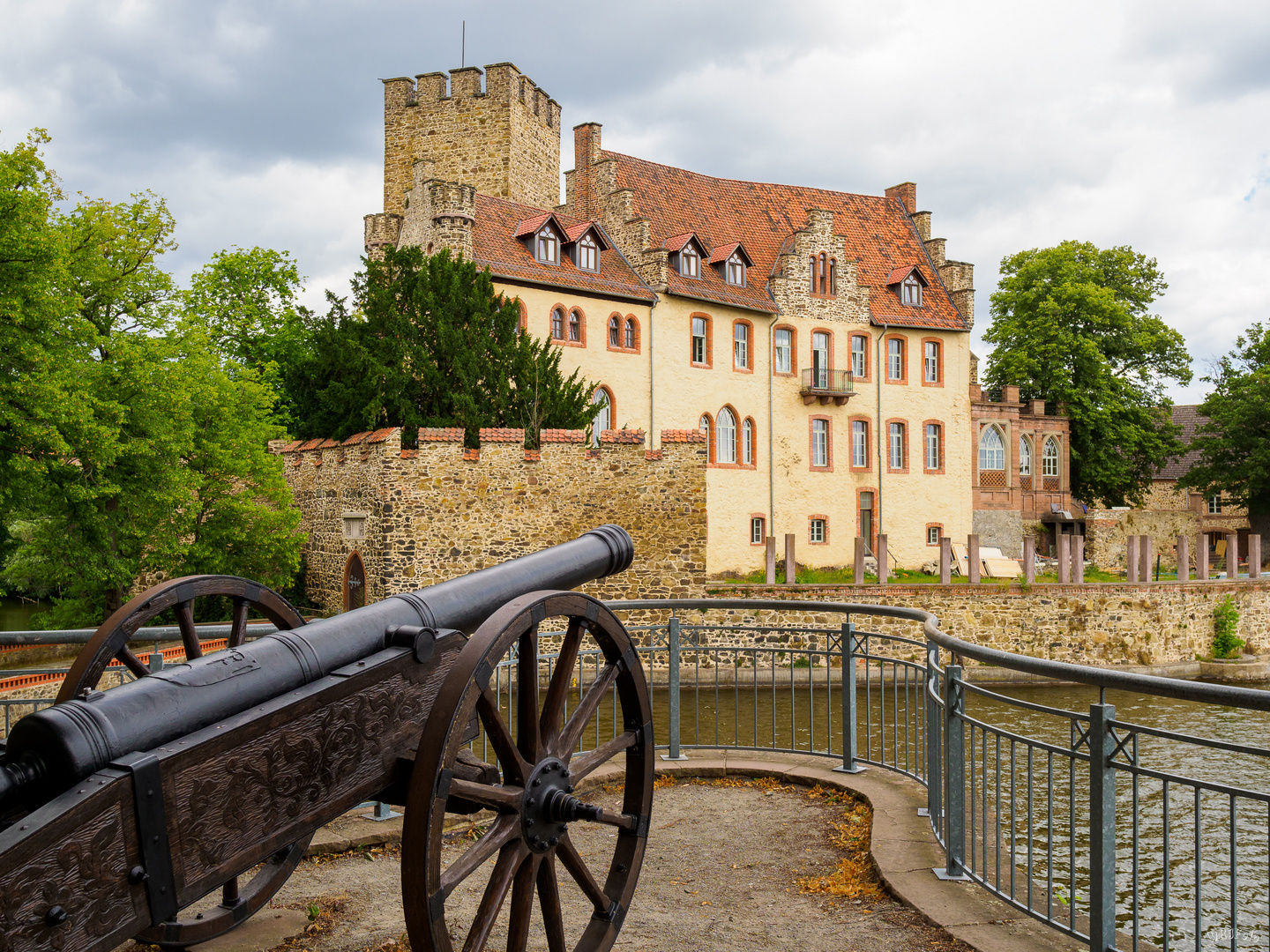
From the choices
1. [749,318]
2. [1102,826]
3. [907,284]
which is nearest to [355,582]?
[749,318]

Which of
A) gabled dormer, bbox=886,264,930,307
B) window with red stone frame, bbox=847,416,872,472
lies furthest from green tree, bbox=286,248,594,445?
gabled dormer, bbox=886,264,930,307

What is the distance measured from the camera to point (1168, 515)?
4641 centimetres

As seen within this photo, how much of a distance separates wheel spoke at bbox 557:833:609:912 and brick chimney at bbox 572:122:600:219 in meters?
30.4

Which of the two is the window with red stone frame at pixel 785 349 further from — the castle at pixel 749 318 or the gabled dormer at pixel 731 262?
the gabled dormer at pixel 731 262

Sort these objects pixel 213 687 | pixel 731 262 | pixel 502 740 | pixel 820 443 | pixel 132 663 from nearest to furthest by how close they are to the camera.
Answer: pixel 213 687 → pixel 502 740 → pixel 132 663 → pixel 731 262 → pixel 820 443

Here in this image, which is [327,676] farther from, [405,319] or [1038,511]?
[1038,511]

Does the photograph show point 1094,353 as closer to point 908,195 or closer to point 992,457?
point 992,457

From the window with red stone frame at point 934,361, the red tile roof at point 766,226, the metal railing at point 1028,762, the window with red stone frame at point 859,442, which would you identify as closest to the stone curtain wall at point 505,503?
the metal railing at point 1028,762

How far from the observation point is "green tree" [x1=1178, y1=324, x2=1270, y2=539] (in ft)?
132

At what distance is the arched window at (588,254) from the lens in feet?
95.3

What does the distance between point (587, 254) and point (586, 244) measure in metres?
0.27

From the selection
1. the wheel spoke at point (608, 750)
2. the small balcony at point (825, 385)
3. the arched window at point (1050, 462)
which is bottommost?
the wheel spoke at point (608, 750)

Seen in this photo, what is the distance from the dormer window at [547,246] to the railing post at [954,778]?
81.0 ft

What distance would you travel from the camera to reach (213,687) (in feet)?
9.60
